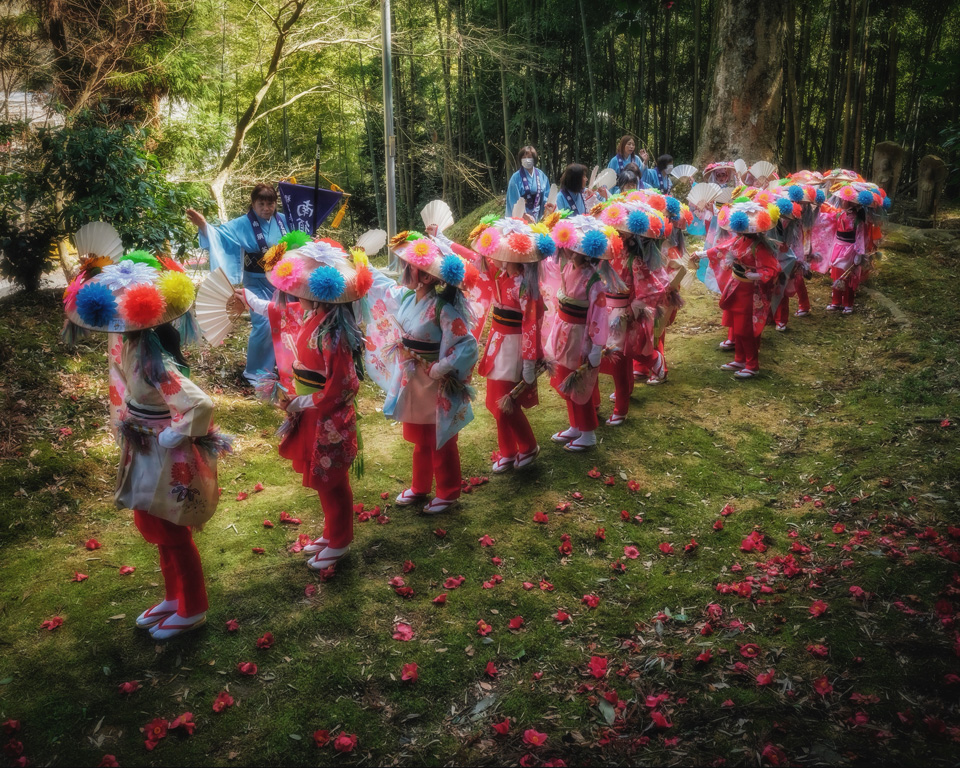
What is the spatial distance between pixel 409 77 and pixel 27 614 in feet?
47.9

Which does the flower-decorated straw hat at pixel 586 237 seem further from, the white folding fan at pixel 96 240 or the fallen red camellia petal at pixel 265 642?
the fallen red camellia petal at pixel 265 642

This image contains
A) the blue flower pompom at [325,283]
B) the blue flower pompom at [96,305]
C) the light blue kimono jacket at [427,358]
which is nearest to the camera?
the blue flower pompom at [96,305]

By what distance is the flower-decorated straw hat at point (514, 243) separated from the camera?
4.71 m

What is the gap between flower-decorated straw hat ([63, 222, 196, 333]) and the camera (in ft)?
9.81

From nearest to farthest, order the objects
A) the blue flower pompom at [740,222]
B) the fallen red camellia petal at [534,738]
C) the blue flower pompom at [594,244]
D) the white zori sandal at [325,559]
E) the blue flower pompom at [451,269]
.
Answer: the fallen red camellia petal at [534,738] → the white zori sandal at [325,559] → the blue flower pompom at [451,269] → the blue flower pompom at [594,244] → the blue flower pompom at [740,222]

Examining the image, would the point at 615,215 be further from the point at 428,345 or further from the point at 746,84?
the point at 746,84

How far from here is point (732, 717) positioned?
2953 mm

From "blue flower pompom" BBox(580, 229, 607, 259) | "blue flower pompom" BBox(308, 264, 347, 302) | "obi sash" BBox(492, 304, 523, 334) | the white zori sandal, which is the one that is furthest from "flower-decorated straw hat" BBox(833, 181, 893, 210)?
the white zori sandal

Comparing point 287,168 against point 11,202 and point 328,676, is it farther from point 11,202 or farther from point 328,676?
point 328,676

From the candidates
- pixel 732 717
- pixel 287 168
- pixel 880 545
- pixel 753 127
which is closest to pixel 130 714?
pixel 732 717

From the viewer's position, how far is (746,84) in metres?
10.9

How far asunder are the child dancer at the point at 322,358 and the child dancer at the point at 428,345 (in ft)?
1.23

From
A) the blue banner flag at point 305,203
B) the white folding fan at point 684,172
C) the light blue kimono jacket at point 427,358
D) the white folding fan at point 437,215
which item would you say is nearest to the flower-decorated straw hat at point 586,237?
the white folding fan at point 437,215

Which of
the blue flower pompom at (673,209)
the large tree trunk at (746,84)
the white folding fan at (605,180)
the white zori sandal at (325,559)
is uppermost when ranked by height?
the large tree trunk at (746,84)
